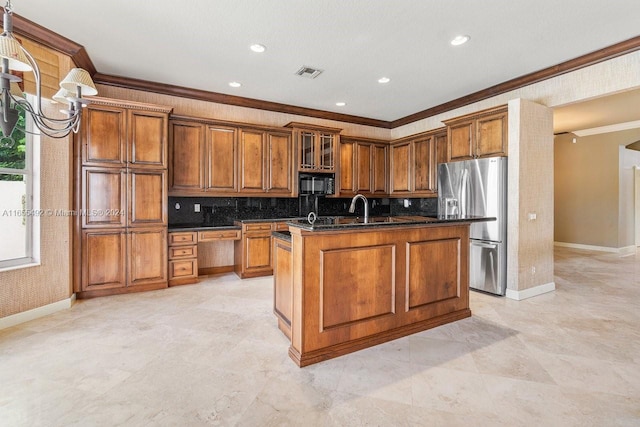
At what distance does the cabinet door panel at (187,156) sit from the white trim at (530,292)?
→ 4.55 m

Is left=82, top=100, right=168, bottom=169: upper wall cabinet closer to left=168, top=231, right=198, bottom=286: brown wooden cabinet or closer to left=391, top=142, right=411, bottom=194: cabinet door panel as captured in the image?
left=168, top=231, right=198, bottom=286: brown wooden cabinet

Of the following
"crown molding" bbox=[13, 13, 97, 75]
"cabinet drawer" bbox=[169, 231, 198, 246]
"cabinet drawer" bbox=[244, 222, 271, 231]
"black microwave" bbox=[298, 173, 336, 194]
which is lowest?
"cabinet drawer" bbox=[169, 231, 198, 246]

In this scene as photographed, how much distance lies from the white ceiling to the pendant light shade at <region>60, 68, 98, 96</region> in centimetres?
114

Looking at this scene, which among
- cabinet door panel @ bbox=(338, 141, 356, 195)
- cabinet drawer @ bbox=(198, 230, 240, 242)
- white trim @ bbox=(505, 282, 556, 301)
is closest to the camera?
white trim @ bbox=(505, 282, 556, 301)

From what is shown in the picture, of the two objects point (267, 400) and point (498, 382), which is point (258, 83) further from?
point (498, 382)

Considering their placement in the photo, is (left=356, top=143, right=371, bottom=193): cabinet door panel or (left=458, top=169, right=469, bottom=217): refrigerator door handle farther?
(left=356, top=143, right=371, bottom=193): cabinet door panel

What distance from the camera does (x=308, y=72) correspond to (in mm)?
4102

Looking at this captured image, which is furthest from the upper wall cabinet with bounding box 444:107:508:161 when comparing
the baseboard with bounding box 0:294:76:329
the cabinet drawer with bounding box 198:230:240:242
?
the baseboard with bounding box 0:294:76:329

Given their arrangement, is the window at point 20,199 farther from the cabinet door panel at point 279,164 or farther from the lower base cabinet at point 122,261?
the cabinet door panel at point 279,164

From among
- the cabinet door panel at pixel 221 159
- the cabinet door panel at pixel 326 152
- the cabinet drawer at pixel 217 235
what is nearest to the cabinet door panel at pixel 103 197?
the cabinet drawer at pixel 217 235

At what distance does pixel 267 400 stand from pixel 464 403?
1213 mm

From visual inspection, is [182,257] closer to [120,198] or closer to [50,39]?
[120,198]

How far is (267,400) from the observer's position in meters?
1.93

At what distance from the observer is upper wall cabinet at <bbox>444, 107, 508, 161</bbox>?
406 centimetres
